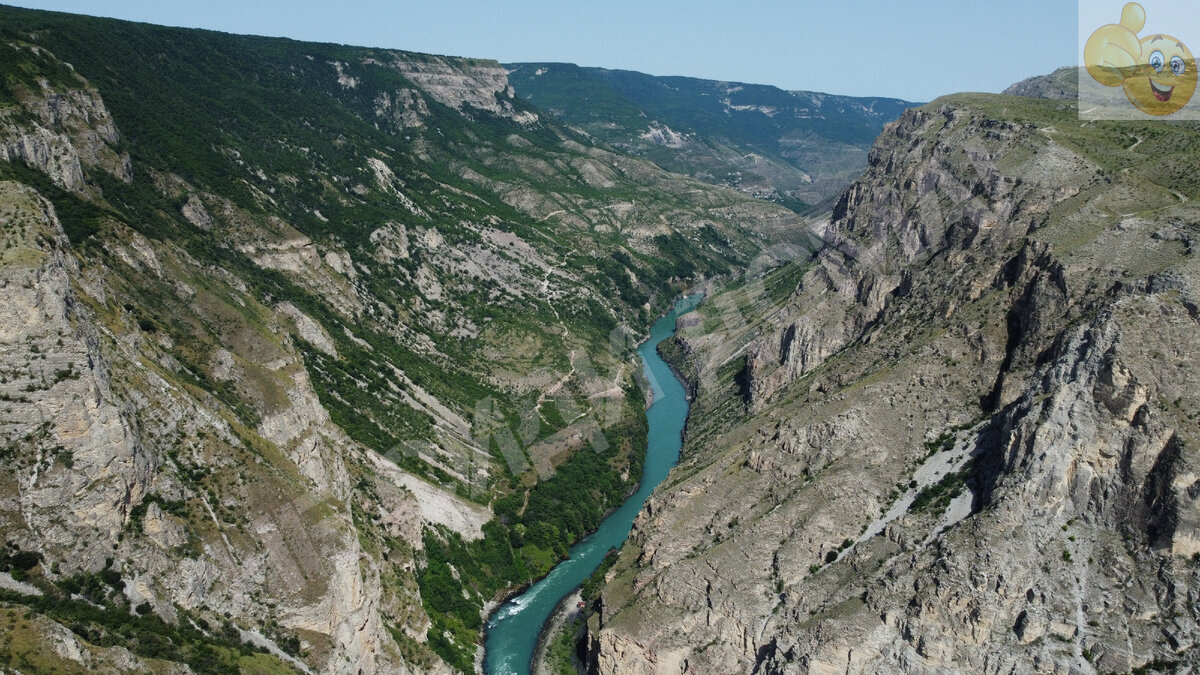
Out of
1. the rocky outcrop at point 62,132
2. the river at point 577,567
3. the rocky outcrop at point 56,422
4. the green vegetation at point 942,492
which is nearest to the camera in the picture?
the rocky outcrop at point 56,422

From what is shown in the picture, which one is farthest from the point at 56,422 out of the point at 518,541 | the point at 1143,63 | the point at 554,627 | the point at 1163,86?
the point at 1163,86

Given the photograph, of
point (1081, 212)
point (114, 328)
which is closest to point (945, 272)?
point (1081, 212)

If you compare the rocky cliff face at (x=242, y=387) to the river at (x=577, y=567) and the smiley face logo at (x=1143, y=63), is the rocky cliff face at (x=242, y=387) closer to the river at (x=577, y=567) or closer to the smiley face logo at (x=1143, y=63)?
the river at (x=577, y=567)

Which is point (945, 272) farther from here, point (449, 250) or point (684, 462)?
point (449, 250)

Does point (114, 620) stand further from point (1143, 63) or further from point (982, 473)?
point (1143, 63)

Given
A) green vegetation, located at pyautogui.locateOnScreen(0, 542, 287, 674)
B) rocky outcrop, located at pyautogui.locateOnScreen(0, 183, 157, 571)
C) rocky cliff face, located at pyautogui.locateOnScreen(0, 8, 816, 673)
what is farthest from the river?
rocky outcrop, located at pyautogui.locateOnScreen(0, 183, 157, 571)

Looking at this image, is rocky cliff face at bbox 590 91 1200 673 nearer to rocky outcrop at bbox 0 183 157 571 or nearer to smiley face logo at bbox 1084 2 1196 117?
smiley face logo at bbox 1084 2 1196 117

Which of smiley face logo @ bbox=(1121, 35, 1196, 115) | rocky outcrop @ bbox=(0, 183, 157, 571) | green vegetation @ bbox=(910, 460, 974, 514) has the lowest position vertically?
green vegetation @ bbox=(910, 460, 974, 514)

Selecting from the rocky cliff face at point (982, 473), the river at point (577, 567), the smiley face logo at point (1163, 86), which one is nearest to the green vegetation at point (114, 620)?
the rocky cliff face at point (982, 473)
